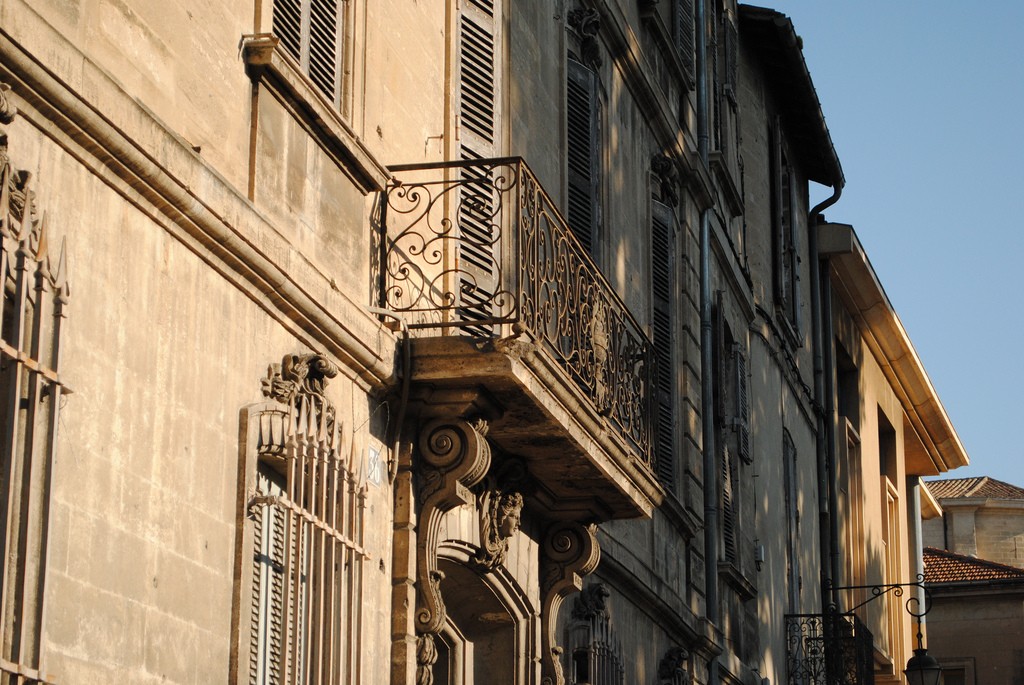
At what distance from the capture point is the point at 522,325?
9750mm

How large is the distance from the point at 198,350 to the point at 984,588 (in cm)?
3352

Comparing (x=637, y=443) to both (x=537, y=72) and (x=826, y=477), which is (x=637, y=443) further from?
(x=826, y=477)

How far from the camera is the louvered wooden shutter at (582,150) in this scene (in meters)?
13.8

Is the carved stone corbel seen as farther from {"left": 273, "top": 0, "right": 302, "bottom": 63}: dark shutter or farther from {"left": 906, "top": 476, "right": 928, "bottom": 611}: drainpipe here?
{"left": 906, "top": 476, "right": 928, "bottom": 611}: drainpipe

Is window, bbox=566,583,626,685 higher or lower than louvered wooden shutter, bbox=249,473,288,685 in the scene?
higher

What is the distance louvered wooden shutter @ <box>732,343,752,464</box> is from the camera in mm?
19062

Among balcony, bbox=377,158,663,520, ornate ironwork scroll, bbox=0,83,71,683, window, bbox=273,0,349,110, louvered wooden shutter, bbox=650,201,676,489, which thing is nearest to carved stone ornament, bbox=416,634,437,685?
balcony, bbox=377,158,663,520

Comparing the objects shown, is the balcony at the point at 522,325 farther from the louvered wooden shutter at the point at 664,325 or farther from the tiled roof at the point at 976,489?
the tiled roof at the point at 976,489

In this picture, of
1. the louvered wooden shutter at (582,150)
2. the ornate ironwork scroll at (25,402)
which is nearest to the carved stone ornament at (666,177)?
the louvered wooden shutter at (582,150)

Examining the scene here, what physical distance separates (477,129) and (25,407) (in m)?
5.42

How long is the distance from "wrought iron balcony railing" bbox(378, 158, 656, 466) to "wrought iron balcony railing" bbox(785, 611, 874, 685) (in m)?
10.3

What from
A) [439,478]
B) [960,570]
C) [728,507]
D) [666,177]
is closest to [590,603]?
[439,478]

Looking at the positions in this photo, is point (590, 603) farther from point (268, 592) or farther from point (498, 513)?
point (268, 592)

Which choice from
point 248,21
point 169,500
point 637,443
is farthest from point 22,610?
point 637,443
